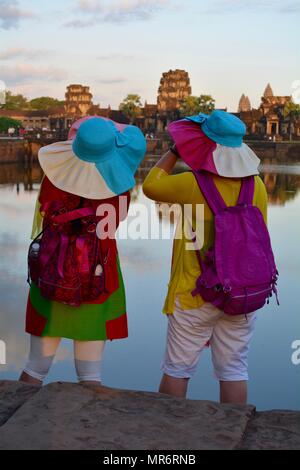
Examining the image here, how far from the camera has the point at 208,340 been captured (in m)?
2.50

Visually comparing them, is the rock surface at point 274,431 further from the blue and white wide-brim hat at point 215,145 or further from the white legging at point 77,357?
the blue and white wide-brim hat at point 215,145

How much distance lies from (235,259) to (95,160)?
543 millimetres

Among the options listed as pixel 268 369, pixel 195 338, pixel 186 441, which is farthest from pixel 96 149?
pixel 268 369

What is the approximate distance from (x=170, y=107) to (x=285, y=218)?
6801cm

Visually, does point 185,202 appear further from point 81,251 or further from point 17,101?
point 17,101

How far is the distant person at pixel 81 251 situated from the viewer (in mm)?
2379

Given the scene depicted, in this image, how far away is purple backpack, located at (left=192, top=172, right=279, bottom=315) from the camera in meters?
2.34

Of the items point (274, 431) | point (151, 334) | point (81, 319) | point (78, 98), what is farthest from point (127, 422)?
point (78, 98)

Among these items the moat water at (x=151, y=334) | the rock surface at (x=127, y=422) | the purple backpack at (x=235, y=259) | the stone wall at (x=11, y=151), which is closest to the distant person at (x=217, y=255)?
the purple backpack at (x=235, y=259)

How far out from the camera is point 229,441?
1.72 meters

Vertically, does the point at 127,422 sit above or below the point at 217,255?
below

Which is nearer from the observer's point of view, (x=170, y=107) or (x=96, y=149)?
(x=96, y=149)

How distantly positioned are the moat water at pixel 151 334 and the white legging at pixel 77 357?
1505mm
